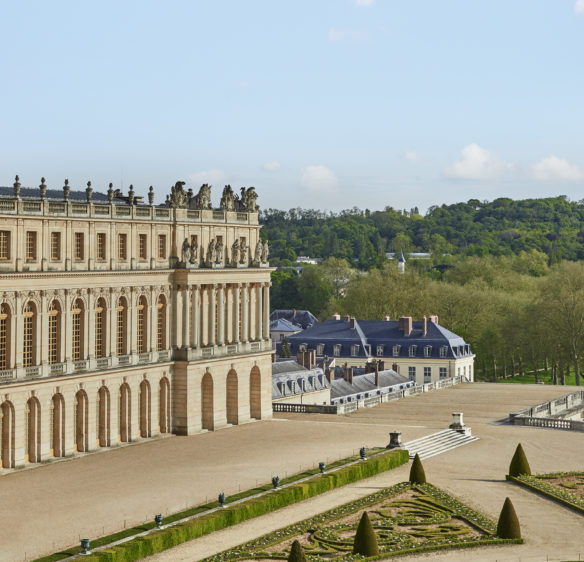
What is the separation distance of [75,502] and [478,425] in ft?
132

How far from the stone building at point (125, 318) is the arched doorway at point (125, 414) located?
0.08m

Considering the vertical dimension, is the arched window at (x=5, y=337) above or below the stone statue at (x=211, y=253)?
below

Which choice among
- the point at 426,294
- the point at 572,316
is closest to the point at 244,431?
the point at 572,316

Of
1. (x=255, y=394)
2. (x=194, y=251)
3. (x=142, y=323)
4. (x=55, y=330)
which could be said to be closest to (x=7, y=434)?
(x=55, y=330)

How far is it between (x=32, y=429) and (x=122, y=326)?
37.4ft

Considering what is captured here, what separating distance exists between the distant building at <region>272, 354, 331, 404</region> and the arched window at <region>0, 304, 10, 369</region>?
34.6 meters

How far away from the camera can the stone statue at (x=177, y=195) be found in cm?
8581

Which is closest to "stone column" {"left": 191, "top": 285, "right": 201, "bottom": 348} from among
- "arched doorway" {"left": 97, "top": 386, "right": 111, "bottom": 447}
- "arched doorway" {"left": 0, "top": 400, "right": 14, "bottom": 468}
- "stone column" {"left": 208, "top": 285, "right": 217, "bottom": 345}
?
"stone column" {"left": 208, "top": 285, "right": 217, "bottom": 345}

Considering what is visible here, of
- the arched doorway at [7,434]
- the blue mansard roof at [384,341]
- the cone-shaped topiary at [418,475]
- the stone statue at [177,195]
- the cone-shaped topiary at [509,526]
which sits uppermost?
the stone statue at [177,195]

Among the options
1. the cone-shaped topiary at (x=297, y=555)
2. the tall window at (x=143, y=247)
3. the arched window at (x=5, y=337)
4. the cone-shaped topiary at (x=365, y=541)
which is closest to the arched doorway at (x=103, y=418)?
the arched window at (x=5, y=337)

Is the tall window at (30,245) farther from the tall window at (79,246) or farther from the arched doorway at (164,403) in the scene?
the arched doorway at (164,403)

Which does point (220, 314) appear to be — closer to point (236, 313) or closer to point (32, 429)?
point (236, 313)

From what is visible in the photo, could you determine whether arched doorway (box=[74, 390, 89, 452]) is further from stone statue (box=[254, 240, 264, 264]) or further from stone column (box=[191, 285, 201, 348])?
stone statue (box=[254, 240, 264, 264])

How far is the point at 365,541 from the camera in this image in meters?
52.4
